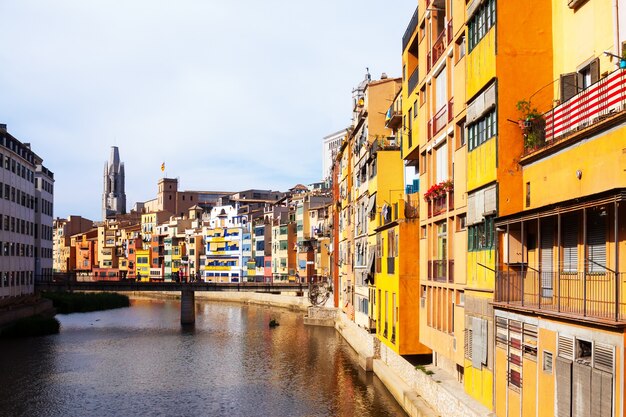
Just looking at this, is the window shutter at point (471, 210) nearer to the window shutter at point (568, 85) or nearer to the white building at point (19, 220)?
the window shutter at point (568, 85)

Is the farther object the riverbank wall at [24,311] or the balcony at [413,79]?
the riverbank wall at [24,311]

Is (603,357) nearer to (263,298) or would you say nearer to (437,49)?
(437,49)

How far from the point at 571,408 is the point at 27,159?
81.7 meters

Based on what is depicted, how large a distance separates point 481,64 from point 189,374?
32119 millimetres

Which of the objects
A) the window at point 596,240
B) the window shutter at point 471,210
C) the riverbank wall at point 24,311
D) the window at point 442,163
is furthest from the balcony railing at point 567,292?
the riverbank wall at point 24,311

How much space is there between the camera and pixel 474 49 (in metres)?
24.2

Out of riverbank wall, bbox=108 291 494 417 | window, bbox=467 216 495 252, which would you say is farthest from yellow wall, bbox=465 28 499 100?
riverbank wall, bbox=108 291 494 417

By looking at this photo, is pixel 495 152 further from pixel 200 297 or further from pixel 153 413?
pixel 200 297

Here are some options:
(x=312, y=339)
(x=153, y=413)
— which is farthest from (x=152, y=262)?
(x=153, y=413)

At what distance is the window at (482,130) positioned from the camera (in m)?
22.4

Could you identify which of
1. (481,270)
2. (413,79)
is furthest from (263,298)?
(481,270)

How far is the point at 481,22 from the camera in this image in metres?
23.7

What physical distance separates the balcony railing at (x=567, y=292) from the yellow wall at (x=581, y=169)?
2.01m

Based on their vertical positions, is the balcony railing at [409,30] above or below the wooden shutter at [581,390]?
above
